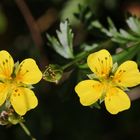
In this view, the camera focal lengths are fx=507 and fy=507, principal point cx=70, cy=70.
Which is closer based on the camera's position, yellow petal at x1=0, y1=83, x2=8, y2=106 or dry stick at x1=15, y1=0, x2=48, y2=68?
yellow petal at x1=0, y1=83, x2=8, y2=106

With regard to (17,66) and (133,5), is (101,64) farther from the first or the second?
(133,5)

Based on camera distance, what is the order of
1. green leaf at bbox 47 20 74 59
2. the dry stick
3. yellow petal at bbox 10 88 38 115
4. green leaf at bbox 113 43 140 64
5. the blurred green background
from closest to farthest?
yellow petal at bbox 10 88 38 115, green leaf at bbox 113 43 140 64, green leaf at bbox 47 20 74 59, the blurred green background, the dry stick

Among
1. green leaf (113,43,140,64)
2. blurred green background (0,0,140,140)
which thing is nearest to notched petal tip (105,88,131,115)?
green leaf (113,43,140,64)

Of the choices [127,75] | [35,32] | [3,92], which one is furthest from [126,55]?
[35,32]

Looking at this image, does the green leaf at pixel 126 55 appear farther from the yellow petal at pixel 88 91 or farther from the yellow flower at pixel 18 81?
the yellow flower at pixel 18 81

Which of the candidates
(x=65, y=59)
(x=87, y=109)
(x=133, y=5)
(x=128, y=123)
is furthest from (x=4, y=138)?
(x=133, y=5)

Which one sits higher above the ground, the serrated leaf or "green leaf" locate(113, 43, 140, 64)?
the serrated leaf

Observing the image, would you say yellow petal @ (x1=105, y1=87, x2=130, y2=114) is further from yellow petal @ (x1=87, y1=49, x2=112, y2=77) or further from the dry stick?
the dry stick
